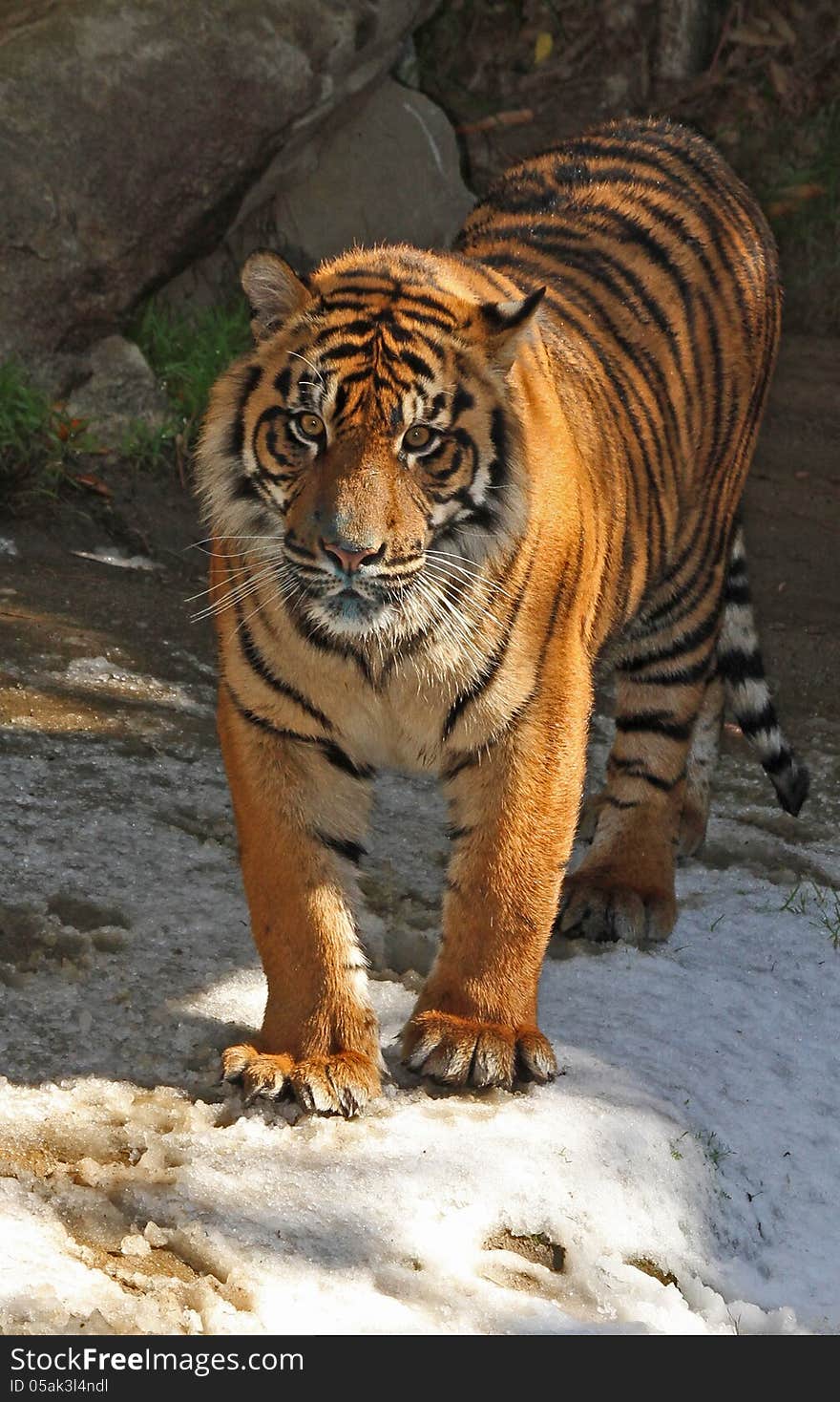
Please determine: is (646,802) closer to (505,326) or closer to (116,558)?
(505,326)

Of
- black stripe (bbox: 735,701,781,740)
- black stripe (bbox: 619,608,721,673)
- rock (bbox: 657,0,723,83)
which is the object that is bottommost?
black stripe (bbox: 735,701,781,740)

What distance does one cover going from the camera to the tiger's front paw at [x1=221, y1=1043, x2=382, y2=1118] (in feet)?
9.59

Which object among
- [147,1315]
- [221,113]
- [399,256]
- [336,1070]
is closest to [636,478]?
[399,256]

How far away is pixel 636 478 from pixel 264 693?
1.12 meters

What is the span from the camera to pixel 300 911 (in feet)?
10.00

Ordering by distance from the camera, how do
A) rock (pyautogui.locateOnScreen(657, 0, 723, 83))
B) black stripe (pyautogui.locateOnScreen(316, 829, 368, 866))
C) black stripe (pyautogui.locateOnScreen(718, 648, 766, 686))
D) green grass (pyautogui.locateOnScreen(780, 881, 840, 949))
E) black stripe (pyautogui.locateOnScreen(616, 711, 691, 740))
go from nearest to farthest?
1. black stripe (pyautogui.locateOnScreen(316, 829, 368, 866))
2. green grass (pyautogui.locateOnScreen(780, 881, 840, 949))
3. black stripe (pyautogui.locateOnScreen(616, 711, 691, 740))
4. black stripe (pyautogui.locateOnScreen(718, 648, 766, 686))
5. rock (pyautogui.locateOnScreen(657, 0, 723, 83))

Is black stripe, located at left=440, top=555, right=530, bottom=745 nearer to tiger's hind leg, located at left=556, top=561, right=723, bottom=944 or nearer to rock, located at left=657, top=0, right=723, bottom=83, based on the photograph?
tiger's hind leg, located at left=556, top=561, right=723, bottom=944

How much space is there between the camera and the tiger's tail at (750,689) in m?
4.39

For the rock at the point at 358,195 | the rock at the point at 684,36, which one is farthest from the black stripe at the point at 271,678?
the rock at the point at 684,36

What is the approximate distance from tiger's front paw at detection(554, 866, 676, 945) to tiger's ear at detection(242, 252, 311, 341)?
1478 mm

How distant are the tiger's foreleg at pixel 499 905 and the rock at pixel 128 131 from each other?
11.0ft

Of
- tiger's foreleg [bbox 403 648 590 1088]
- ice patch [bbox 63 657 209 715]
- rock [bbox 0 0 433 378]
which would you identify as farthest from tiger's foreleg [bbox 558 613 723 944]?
rock [bbox 0 0 433 378]

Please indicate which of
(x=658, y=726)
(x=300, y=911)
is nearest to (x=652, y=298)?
(x=658, y=726)

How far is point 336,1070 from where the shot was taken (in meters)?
2.95
